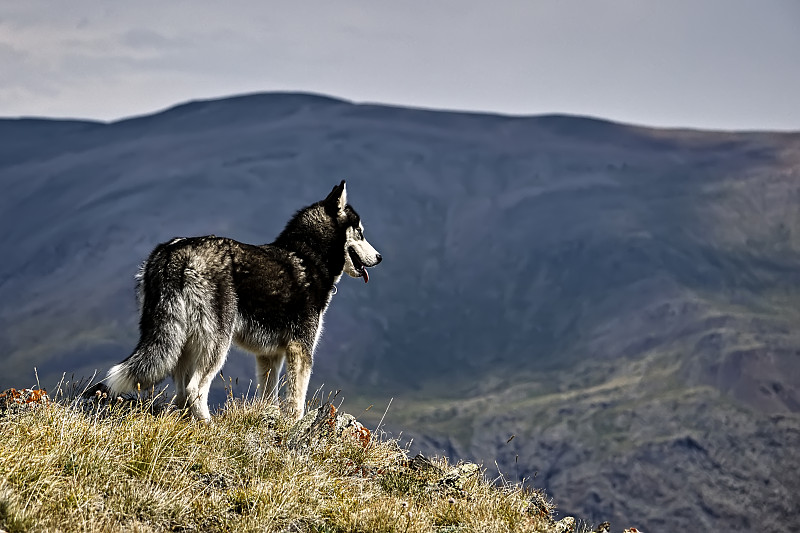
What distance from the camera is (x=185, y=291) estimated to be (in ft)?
38.3

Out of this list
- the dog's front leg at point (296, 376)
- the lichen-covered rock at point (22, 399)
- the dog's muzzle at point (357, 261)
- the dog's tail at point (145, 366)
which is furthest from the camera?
the dog's muzzle at point (357, 261)

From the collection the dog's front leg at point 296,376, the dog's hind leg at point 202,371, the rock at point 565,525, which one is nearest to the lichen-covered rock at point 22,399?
the dog's hind leg at point 202,371

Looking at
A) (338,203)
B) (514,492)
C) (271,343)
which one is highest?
(338,203)

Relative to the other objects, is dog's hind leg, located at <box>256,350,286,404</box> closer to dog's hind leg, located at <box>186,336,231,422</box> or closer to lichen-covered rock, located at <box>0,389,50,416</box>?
dog's hind leg, located at <box>186,336,231,422</box>

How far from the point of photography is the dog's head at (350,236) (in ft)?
47.9

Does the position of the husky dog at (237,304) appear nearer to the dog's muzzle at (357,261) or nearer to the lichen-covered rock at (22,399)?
the dog's muzzle at (357,261)

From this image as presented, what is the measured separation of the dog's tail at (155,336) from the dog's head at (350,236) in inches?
132

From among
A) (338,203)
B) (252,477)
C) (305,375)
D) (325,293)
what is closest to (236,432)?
(252,477)

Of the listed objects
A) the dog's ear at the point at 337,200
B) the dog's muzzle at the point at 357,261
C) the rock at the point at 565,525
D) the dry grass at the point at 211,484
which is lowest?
the rock at the point at 565,525

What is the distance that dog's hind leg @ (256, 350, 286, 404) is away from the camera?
1345 centimetres

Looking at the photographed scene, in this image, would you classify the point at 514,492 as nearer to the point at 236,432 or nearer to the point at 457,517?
the point at 457,517

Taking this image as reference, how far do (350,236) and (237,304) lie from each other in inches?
112

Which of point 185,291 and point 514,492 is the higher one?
point 185,291

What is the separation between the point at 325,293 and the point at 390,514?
15.7ft
